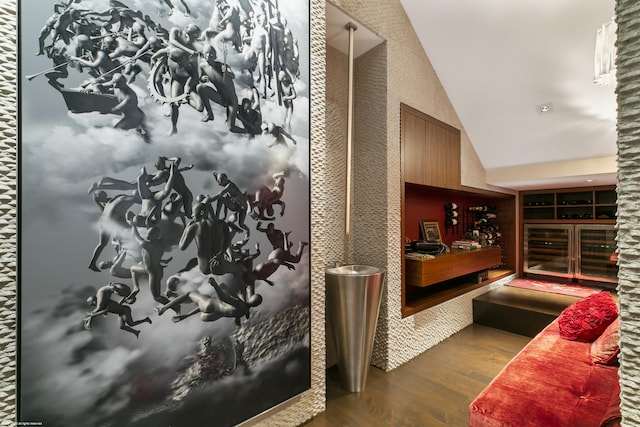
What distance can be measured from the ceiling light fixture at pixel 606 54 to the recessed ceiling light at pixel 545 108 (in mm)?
1265

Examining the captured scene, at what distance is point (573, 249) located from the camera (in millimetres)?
4625

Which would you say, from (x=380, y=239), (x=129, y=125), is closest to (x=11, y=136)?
(x=129, y=125)

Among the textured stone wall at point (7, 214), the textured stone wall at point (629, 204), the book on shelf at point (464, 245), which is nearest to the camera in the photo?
the textured stone wall at point (629, 204)

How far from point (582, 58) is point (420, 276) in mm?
2543

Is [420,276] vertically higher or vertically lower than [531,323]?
higher

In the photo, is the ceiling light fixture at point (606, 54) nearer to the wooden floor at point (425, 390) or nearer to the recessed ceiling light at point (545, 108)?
the recessed ceiling light at point (545, 108)

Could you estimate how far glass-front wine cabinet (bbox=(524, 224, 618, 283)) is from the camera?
4.35 m

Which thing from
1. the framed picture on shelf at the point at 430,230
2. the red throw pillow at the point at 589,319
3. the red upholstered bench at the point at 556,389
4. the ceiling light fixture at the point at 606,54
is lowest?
the red upholstered bench at the point at 556,389

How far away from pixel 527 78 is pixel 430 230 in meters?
1.93

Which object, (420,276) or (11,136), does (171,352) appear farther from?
(420,276)

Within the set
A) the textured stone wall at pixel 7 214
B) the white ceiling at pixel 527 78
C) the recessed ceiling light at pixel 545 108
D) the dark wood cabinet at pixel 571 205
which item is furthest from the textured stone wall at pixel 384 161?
the dark wood cabinet at pixel 571 205

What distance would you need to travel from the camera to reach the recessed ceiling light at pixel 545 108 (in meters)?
3.09

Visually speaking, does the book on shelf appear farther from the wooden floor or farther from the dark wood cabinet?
the dark wood cabinet

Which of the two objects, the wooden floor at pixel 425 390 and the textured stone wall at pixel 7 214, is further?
the wooden floor at pixel 425 390
